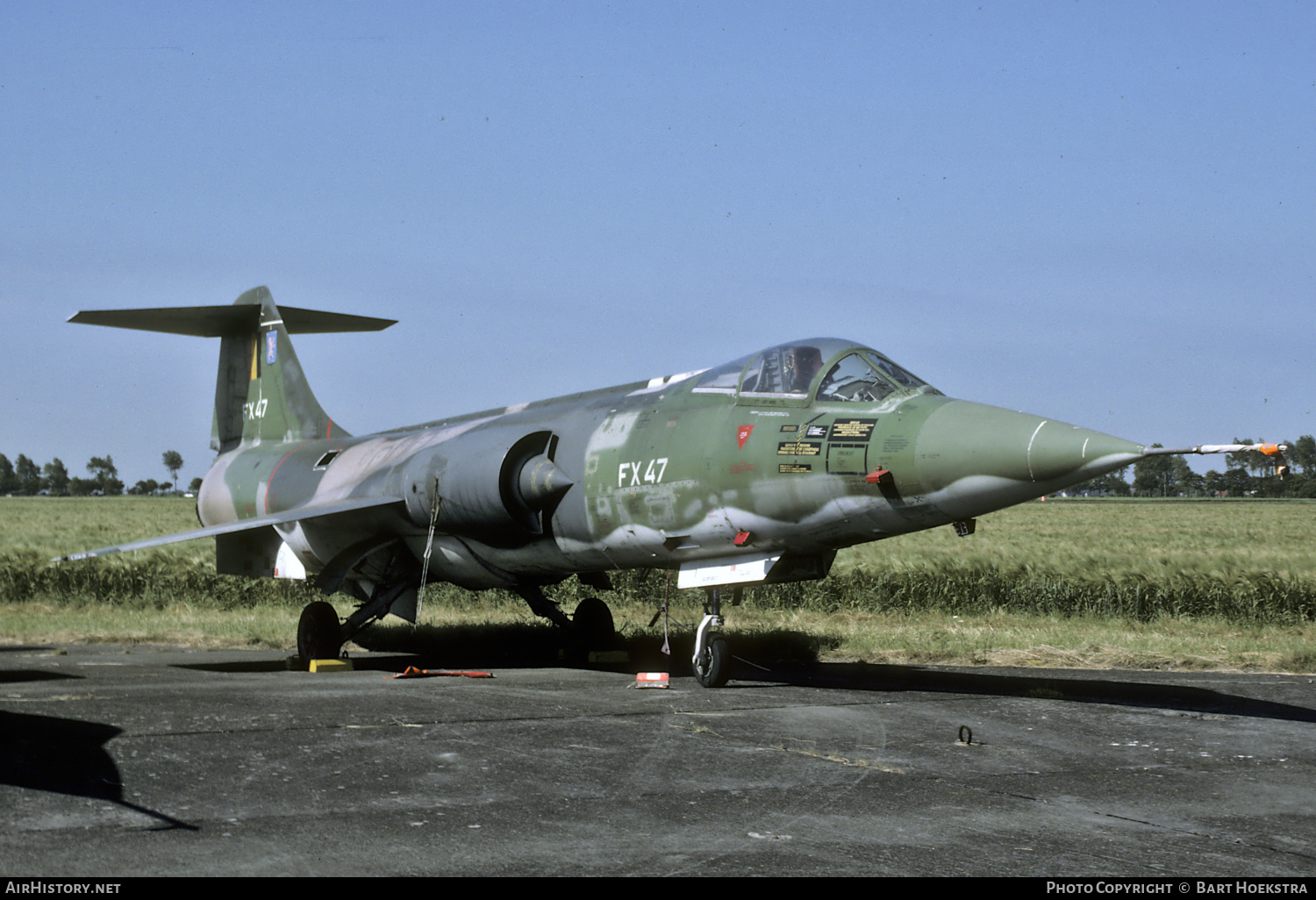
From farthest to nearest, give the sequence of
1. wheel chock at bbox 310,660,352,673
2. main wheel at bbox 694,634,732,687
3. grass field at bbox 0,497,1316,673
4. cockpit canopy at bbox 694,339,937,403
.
A: 1. grass field at bbox 0,497,1316,673
2. wheel chock at bbox 310,660,352,673
3. main wheel at bbox 694,634,732,687
4. cockpit canopy at bbox 694,339,937,403

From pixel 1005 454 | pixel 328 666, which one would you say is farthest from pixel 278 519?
pixel 1005 454

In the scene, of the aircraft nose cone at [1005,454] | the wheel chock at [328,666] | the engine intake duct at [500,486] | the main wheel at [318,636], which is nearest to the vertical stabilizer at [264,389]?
the main wheel at [318,636]

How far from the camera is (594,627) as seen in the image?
15891mm

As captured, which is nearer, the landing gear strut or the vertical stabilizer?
the landing gear strut

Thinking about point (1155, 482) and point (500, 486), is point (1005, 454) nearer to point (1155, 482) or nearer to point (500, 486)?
point (500, 486)

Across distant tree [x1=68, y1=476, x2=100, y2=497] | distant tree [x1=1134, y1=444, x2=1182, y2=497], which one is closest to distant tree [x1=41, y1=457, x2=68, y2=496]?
distant tree [x1=68, y1=476, x2=100, y2=497]

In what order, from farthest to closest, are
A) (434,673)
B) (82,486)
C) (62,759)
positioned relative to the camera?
(82,486)
(434,673)
(62,759)

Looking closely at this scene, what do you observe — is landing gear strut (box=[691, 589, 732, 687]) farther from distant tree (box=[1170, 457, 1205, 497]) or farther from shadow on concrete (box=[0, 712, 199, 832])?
distant tree (box=[1170, 457, 1205, 497])

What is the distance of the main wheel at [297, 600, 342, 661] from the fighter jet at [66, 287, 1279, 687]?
24 millimetres

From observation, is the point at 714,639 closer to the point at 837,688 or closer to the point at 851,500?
the point at 837,688

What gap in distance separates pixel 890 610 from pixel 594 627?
7.54 metres

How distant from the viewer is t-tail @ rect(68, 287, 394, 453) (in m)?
19.5

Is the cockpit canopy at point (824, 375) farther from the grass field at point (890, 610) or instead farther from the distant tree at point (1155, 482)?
the distant tree at point (1155, 482)

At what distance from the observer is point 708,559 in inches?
461
